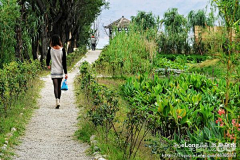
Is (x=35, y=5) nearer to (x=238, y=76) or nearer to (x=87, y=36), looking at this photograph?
(x=238, y=76)

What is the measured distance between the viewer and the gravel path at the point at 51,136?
5.58 meters

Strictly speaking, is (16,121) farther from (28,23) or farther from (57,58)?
(28,23)

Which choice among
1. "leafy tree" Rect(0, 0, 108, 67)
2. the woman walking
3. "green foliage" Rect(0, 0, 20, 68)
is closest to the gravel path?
the woman walking

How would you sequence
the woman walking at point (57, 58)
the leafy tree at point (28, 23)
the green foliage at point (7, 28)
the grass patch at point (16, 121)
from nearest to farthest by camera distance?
the grass patch at point (16, 121), the woman walking at point (57, 58), the green foliage at point (7, 28), the leafy tree at point (28, 23)

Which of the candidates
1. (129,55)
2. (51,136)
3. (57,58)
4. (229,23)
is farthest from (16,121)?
(129,55)

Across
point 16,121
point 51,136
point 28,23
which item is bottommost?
point 51,136

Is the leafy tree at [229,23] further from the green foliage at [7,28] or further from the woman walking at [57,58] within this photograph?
the green foliage at [7,28]

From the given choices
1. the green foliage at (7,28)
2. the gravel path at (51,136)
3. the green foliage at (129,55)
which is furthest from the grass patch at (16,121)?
the green foliage at (7,28)

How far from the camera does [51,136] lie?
21.8ft

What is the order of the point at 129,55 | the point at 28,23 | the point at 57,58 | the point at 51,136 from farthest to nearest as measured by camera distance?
1. the point at 28,23
2. the point at 129,55
3. the point at 57,58
4. the point at 51,136

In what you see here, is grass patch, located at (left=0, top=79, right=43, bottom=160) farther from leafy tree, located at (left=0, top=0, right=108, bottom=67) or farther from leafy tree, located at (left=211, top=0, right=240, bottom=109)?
leafy tree, located at (left=0, top=0, right=108, bottom=67)

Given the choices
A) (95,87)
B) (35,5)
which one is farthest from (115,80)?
(35,5)

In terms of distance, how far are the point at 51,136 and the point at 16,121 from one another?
95 cm

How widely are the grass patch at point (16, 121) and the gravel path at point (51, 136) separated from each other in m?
0.11
